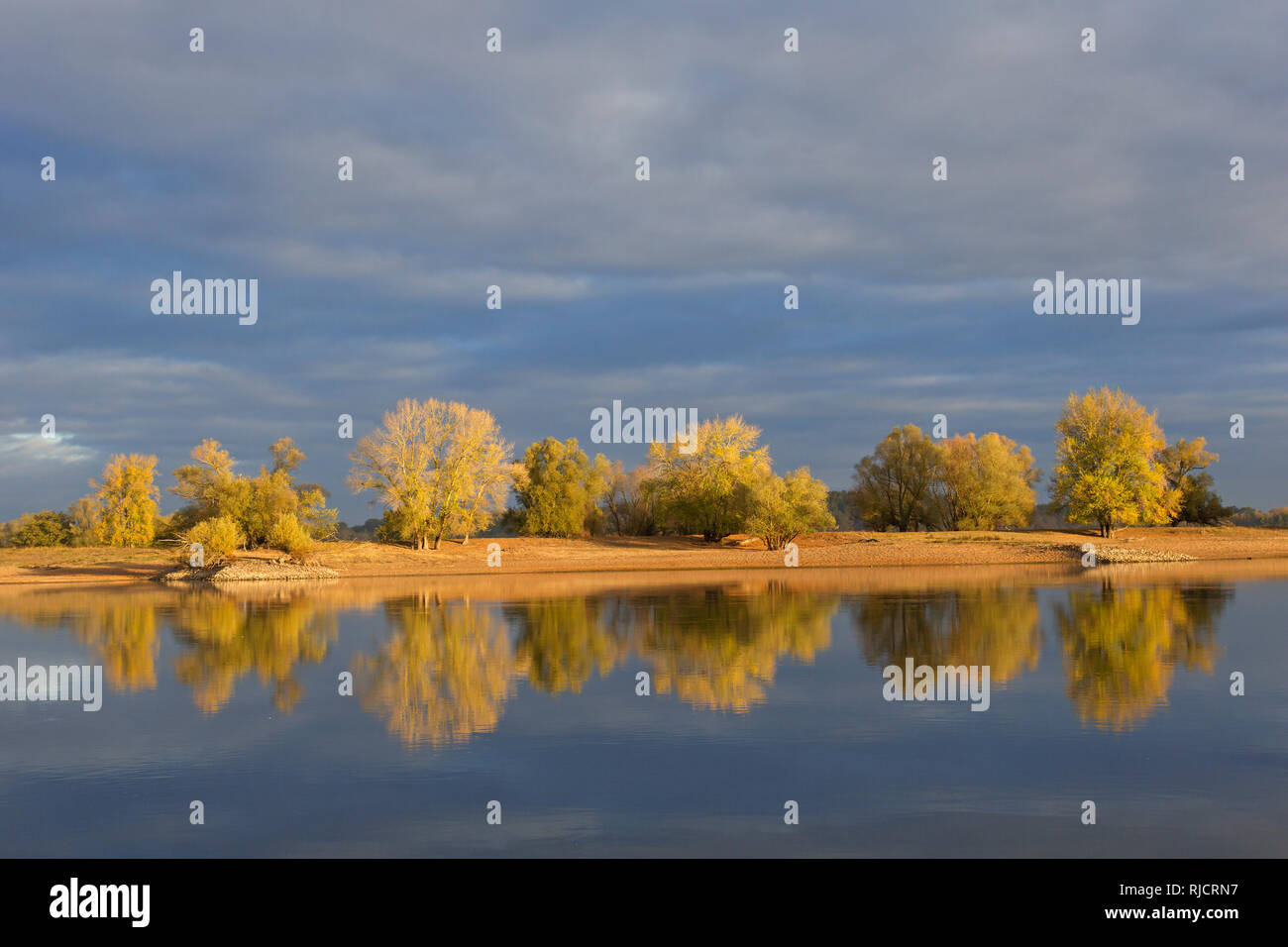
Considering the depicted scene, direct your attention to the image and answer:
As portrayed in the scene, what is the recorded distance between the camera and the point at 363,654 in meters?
18.1

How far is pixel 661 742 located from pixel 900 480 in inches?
2553

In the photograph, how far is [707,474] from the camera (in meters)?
67.6

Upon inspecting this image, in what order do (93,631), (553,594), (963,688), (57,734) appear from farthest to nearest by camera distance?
(553,594) → (93,631) → (963,688) → (57,734)

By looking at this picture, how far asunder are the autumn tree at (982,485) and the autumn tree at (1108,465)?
564cm

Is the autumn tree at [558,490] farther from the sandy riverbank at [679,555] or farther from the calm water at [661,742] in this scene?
the calm water at [661,742]

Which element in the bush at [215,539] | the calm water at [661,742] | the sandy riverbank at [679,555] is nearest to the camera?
the calm water at [661,742]

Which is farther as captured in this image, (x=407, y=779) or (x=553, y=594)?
(x=553, y=594)

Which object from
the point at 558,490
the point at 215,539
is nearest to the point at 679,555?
the point at 558,490

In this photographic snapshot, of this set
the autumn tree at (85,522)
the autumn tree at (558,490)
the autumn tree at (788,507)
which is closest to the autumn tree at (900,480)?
the autumn tree at (788,507)

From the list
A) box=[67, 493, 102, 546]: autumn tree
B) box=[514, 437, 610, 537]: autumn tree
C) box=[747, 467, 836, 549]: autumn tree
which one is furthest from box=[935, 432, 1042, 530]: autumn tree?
box=[67, 493, 102, 546]: autumn tree

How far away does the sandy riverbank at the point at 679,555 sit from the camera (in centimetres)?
5347
